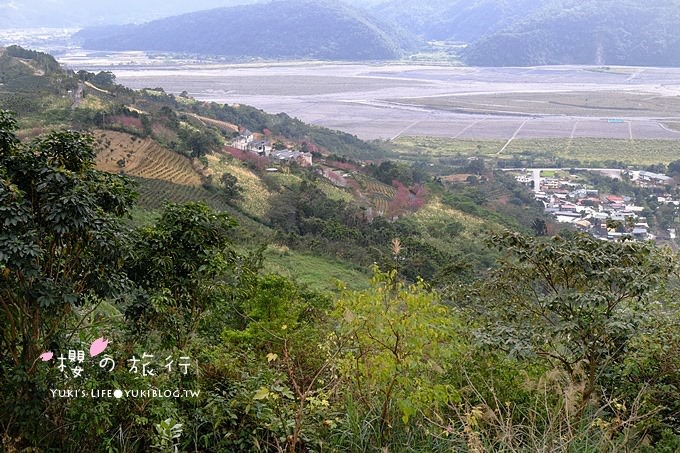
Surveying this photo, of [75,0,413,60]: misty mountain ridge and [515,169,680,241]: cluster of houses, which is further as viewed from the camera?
[75,0,413,60]: misty mountain ridge

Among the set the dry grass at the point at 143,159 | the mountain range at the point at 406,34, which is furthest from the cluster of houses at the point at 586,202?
the mountain range at the point at 406,34

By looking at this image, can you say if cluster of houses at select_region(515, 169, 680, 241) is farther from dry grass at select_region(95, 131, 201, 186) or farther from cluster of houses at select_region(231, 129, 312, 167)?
A: dry grass at select_region(95, 131, 201, 186)

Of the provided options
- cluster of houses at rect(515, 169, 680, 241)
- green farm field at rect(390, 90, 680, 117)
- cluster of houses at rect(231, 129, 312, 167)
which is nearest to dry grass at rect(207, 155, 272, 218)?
A: cluster of houses at rect(231, 129, 312, 167)

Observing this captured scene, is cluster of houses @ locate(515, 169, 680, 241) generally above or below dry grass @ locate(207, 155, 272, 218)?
below

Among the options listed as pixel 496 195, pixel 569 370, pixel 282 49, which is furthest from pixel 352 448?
pixel 282 49

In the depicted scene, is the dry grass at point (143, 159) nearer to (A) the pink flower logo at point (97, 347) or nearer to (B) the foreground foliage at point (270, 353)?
(B) the foreground foliage at point (270, 353)

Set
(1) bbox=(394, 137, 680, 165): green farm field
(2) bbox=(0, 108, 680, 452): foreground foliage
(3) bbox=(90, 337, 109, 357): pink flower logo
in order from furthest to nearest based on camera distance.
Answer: (1) bbox=(394, 137, 680, 165): green farm field → (3) bbox=(90, 337, 109, 357): pink flower logo → (2) bbox=(0, 108, 680, 452): foreground foliage
